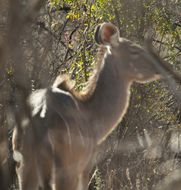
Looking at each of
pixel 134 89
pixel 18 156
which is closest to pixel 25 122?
pixel 18 156

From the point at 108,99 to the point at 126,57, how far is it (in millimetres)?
516

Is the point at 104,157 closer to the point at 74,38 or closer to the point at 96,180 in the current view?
the point at 96,180

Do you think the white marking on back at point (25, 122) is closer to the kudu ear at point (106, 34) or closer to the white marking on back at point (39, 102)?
the white marking on back at point (39, 102)

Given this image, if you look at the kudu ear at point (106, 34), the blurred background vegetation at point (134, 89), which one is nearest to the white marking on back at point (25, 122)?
the kudu ear at point (106, 34)

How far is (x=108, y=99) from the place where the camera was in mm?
6059

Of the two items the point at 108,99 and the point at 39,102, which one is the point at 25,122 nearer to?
the point at 39,102

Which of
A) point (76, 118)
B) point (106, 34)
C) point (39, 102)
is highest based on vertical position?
point (106, 34)

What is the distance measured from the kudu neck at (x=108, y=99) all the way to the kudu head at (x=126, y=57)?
0.05 m

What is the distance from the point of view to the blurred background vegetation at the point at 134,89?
23.4 feet

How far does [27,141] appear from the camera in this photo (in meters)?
4.25

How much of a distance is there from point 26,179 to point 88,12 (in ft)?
12.4

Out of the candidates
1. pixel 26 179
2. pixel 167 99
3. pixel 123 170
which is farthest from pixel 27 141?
pixel 167 99

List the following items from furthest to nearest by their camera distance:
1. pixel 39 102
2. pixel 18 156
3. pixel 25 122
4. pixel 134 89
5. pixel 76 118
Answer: pixel 134 89
pixel 76 118
pixel 39 102
pixel 18 156
pixel 25 122

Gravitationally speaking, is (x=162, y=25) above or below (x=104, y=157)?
above
